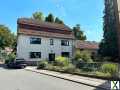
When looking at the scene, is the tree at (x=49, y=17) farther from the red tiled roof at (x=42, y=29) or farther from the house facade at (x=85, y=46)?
the house facade at (x=85, y=46)

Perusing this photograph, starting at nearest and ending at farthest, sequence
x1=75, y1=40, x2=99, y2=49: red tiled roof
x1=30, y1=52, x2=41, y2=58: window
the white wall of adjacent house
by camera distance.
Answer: the white wall of adjacent house → x1=30, y1=52, x2=41, y2=58: window → x1=75, y1=40, x2=99, y2=49: red tiled roof

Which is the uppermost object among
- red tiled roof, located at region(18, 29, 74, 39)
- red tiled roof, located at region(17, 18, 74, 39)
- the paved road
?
red tiled roof, located at region(17, 18, 74, 39)

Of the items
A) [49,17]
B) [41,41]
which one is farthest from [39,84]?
[49,17]

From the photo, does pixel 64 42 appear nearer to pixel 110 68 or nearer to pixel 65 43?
pixel 65 43

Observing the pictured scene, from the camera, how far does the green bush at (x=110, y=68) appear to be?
1464 cm

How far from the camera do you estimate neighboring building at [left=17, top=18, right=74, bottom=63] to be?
3394 cm

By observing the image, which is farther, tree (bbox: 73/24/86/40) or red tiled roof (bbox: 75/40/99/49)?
tree (bbox: 73/24/86/40)

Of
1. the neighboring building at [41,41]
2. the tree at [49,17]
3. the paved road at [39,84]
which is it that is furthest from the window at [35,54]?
the tree at [49,17]

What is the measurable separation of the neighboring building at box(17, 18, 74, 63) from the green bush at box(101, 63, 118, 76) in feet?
66.3

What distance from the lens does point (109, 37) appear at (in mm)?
26906

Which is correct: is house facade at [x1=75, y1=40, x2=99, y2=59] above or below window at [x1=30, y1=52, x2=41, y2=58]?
above

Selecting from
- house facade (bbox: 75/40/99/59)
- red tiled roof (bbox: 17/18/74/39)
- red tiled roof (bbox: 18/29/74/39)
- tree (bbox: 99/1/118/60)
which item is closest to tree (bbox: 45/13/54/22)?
red tiled roof (bbox: 17/18/74/39)

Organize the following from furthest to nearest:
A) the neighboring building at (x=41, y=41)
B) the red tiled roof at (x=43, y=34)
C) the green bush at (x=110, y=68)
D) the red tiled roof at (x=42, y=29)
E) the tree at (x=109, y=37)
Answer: the red tiled roof at (x=42, y=29)
the red tiled roof at (x=43, y=34)
the neighboring building at (x=41, y=41)
the tree at (x=109, y=37)
the green bush at (x=110, y=68)

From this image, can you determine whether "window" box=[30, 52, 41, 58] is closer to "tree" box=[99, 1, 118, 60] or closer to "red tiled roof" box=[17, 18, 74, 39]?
"red tiled roof" box=[17, 18, 74, 39]
